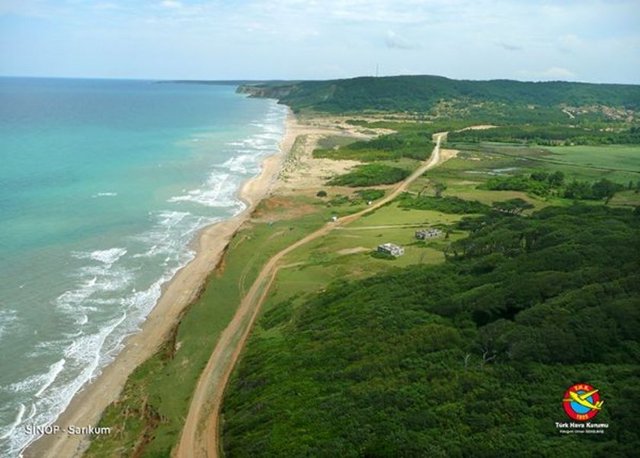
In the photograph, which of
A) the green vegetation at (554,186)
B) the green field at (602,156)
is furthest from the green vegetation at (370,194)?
the green field at (602,156)

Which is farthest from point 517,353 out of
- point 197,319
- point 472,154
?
point 472,154

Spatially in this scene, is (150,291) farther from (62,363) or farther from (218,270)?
(62,363)

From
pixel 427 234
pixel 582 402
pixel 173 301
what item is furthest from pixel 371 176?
pixel 582 402

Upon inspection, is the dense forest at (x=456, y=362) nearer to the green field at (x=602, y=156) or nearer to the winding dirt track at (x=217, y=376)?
the winding dirt track at (x=217, y=376)

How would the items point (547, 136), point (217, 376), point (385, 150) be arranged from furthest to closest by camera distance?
1. point (547, 136)
2. point (385, 150)
3. point (217, 376)

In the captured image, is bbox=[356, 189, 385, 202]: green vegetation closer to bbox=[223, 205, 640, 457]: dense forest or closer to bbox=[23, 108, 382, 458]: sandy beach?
bbox=[23, 108, 382, 458]: sandy beach

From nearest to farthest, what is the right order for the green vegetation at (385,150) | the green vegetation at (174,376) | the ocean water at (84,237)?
the green vegetation at (174,376)
the ocean water at (84,237)
the green vegetation at (385,150)

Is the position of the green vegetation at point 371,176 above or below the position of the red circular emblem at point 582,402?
below

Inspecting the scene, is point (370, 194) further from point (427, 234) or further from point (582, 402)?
point (582, 402)
